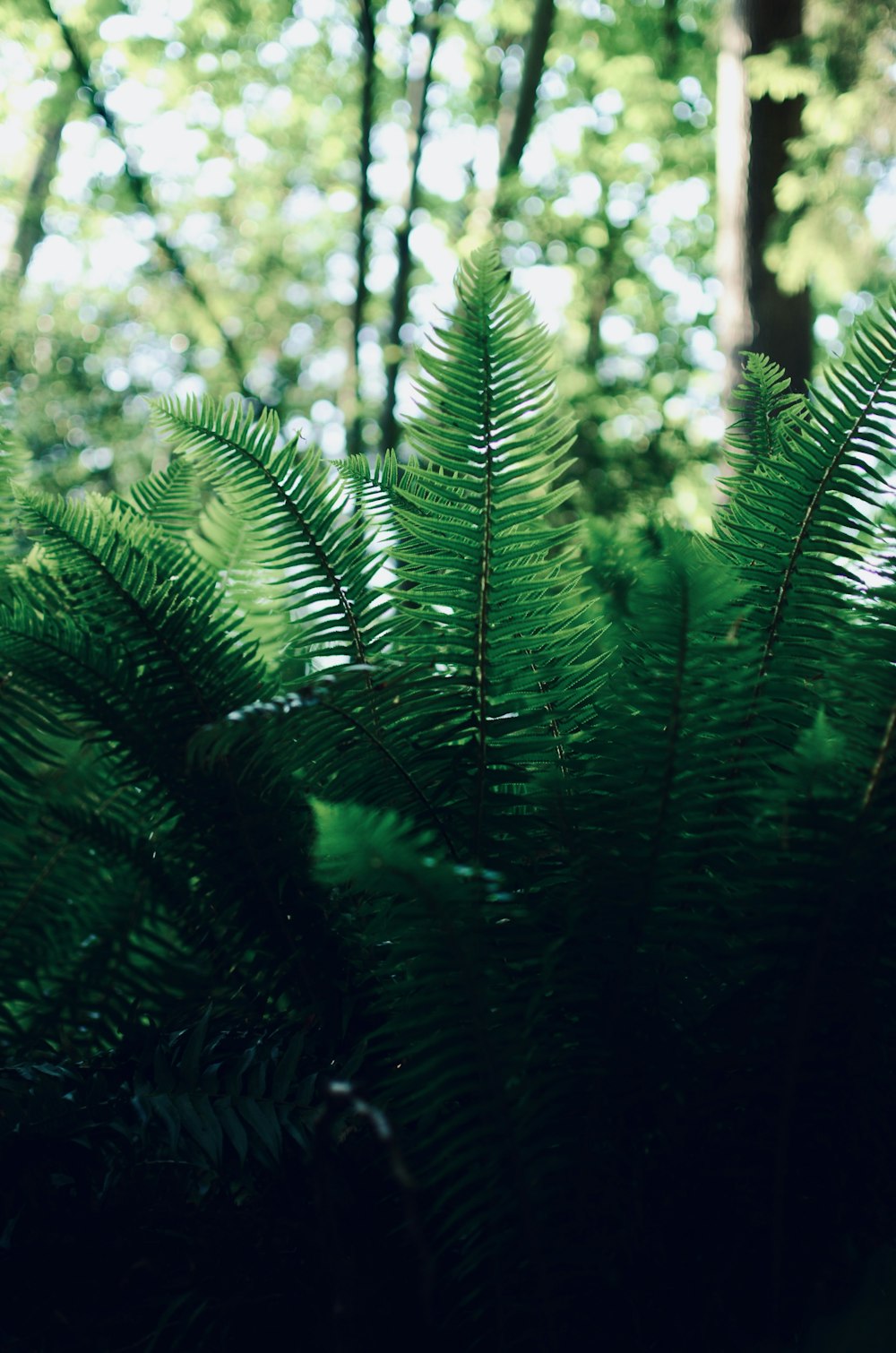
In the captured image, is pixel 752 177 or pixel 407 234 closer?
pixel 752 177

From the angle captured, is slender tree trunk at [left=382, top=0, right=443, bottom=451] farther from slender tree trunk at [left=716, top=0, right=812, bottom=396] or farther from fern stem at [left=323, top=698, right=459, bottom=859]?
fern stem at [left=323, top=698, right=459, bottom=859]

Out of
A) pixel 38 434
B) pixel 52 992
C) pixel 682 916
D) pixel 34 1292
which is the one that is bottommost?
pixel 34 1292

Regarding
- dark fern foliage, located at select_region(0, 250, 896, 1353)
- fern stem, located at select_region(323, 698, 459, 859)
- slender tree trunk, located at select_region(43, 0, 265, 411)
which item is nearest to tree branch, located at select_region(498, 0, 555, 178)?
slender tree trunk, located at select_region(43, 0, 265, 411)

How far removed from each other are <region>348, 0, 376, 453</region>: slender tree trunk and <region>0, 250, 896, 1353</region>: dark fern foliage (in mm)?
8856

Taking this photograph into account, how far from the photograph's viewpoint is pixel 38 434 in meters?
9.09

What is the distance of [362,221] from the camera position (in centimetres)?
995

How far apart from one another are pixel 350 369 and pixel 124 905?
974 centimetres

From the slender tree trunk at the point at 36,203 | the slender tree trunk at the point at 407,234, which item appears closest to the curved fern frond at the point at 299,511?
the slender tree trunk at the point at 36,203

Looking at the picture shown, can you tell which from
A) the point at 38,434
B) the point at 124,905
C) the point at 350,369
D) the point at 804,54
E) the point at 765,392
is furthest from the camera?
the point at 350,369

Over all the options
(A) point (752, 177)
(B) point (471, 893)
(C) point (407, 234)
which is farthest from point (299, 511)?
(C) point (407, 234)

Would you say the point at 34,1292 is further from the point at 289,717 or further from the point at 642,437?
the point at 642,437

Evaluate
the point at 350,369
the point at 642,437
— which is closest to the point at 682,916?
the point at 642,437

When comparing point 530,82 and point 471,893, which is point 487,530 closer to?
point 471,893

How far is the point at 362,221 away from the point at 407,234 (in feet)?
1.67
